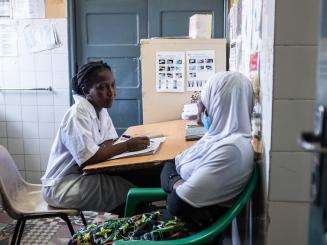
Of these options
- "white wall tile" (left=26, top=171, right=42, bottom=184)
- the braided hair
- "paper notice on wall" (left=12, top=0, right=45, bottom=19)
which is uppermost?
"paper notice on wall" (left=12, top=0, right=45, bottom=19)

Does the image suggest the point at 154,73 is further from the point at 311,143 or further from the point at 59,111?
the point at 311,143

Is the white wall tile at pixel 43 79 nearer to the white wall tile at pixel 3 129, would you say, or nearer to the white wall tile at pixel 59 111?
the white wall tile at pixel 59 111

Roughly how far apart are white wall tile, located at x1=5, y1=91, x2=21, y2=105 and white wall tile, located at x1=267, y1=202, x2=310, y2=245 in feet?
10.3

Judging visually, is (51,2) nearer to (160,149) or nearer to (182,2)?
(182,2)

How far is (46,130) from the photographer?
13.0ft

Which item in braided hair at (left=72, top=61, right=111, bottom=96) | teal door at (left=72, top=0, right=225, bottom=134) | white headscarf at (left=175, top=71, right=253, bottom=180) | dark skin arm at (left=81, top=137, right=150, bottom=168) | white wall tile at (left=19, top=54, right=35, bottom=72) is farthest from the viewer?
white wall tile at (left=19, top=54, right=35, bottom=72)

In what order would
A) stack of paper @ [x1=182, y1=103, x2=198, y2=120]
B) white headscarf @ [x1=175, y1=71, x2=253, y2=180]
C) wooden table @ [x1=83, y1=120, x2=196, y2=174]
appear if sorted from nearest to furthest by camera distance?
white headscarf @ [x1=175, y1=71, x2=253, y2=180] < wooden table @ [x1=83, y1=120, x2=196, y2=174] < stack of paper @ [x1=182, y1=103, x2=198, y2=120]

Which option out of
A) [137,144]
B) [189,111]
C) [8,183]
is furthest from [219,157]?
[189,111]

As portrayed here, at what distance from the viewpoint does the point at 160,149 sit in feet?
7.02

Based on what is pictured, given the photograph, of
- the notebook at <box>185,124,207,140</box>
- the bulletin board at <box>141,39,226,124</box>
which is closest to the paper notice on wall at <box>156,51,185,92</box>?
the bulletin board at <box>141,39,226,124</box>

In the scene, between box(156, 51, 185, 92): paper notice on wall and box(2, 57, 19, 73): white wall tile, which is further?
box(2, 57, 19, 73): white wall tile

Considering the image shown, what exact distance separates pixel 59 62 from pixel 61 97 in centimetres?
32

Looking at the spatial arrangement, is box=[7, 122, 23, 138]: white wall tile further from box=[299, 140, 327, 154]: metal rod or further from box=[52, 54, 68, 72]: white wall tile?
box=[299, 140, 327, 154]: metal rod

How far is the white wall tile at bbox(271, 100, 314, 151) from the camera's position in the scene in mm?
1245
